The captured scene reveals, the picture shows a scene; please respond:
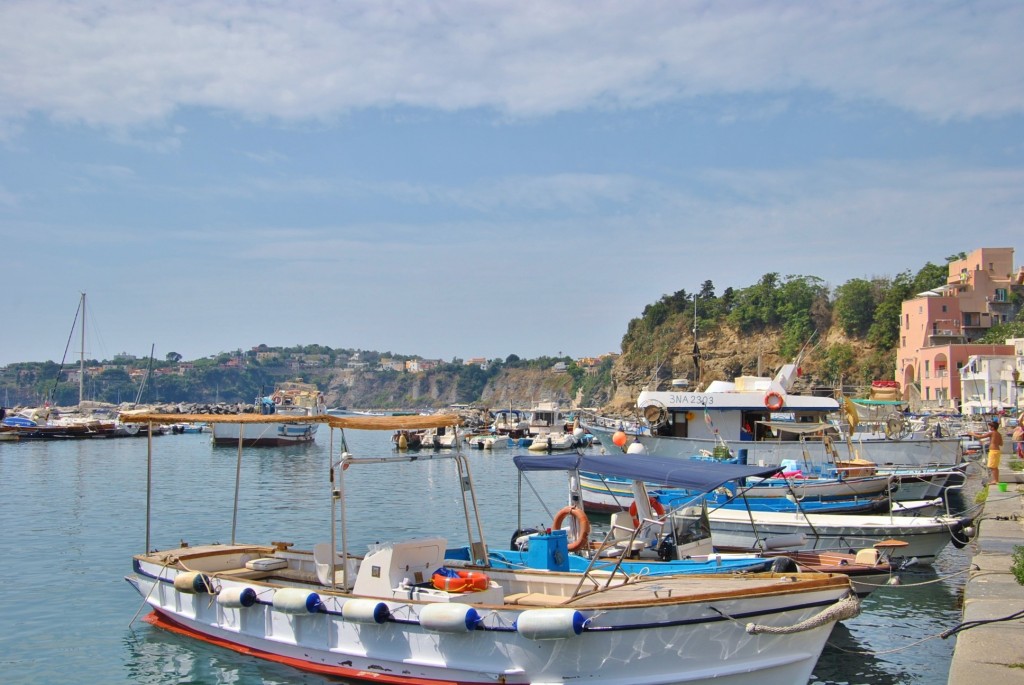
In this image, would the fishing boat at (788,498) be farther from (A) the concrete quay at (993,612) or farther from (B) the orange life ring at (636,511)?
(A) the concrete quay at (993,612)

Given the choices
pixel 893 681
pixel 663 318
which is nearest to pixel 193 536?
pixel 893 681

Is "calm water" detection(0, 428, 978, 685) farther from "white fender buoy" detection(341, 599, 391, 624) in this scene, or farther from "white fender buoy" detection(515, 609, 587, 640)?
"white fender buoy" detection(515, 609, 587, 640)

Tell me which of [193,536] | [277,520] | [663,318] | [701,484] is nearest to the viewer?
[701,484]

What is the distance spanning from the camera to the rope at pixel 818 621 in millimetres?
10469

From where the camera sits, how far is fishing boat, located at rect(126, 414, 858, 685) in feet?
34.5

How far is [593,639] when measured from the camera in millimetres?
10602

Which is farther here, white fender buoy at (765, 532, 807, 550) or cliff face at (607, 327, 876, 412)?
cliff face at (607, 327, 876, 412)

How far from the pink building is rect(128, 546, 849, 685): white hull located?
262 ft

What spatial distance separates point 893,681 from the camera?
43.5 feet

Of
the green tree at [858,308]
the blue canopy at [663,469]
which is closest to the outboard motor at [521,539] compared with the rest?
the blue canopy at [663,469]

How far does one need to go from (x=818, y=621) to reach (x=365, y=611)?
564 centimetres

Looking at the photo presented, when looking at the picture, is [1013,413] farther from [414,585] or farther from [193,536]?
[414,585]

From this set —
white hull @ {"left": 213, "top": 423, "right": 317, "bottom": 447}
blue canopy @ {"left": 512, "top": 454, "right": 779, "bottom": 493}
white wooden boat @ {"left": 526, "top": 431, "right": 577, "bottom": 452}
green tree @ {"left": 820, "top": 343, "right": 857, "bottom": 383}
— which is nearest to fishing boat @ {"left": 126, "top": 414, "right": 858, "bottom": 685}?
blue canopy @ {"left": 512, "top": 454, "right": 779, "bottom": 493}

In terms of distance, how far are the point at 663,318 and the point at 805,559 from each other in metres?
117
